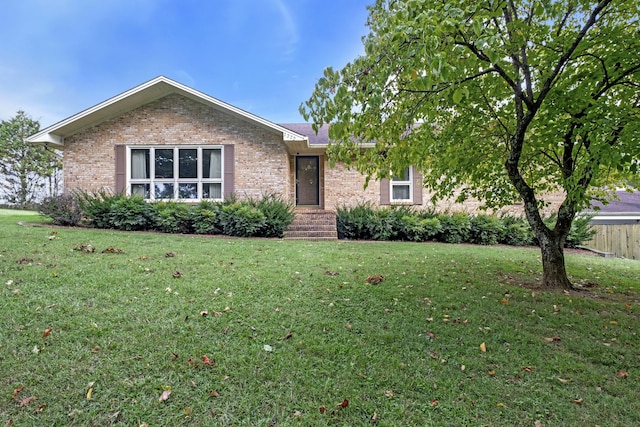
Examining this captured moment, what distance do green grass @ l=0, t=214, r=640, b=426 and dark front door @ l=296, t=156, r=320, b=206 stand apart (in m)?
8.31

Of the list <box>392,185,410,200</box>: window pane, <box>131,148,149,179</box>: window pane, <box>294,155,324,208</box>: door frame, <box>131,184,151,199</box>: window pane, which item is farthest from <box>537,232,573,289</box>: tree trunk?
<box>131,148,149,179</box>: window pane

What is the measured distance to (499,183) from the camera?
19.2 feet

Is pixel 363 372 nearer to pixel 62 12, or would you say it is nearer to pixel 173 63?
pixel 62 12

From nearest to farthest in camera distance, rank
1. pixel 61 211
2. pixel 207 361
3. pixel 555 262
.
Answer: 1. pixel 207 361
2. pixel 555 262
3. pixel 61 211

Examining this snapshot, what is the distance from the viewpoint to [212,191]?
Answer: 11.8 meters

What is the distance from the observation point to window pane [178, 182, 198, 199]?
38.5 ft

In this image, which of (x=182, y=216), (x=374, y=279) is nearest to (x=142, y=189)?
(x=182, y=216)

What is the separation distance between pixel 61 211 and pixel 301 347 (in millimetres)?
10685

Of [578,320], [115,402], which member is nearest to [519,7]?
[578,320]

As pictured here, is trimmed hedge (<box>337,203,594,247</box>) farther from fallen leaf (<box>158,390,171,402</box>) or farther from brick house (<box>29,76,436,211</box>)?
fallen leaf (<box>158,390,171,402</box>)

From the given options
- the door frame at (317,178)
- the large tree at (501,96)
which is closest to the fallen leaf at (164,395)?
the large tree at (501,96)

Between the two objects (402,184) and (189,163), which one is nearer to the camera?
(189,163)

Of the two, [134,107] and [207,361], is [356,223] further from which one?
[134,107]

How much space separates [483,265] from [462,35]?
520 centimetres
